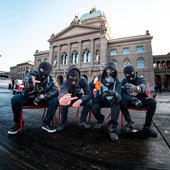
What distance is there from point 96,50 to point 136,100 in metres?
24.4

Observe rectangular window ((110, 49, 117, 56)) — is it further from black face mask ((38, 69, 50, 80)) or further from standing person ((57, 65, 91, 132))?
black face mask ((38, 69, 50, 80))

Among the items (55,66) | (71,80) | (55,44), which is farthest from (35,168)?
(55,44)

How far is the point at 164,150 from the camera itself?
147 cm

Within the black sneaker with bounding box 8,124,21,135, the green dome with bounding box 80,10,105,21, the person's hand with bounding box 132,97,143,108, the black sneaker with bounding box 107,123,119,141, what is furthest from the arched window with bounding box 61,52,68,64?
the black sneaker with bounding box 107,123,119,141

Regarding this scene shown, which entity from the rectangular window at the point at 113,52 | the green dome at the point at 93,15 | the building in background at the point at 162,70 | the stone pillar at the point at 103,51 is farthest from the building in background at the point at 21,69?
the building in background at the point at 162,70

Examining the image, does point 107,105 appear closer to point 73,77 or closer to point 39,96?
point 73,77

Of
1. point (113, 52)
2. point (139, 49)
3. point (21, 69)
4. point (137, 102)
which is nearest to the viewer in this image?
point (137, 102)

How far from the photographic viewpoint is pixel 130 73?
2.24 m

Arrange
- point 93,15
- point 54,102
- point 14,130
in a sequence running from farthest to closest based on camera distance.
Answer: point 93,15
point 54,102
point 14,130

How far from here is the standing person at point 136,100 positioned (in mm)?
1968

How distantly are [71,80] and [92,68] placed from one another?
863 inches

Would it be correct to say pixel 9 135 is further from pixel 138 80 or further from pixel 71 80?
pixel 138 80

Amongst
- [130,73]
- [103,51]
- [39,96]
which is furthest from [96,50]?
[39,96]

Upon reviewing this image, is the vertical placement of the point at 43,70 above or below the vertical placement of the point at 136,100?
above
